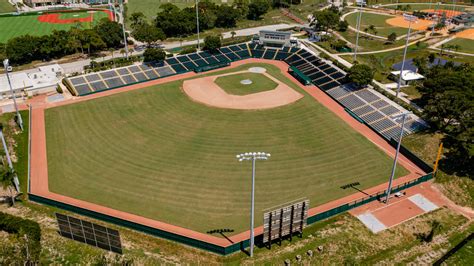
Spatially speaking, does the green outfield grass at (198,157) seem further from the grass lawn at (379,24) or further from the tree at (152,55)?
the grass lawn at (379,24)

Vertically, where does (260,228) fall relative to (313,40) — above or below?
below

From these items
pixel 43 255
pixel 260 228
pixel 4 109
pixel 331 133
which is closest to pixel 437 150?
pixel 331 133

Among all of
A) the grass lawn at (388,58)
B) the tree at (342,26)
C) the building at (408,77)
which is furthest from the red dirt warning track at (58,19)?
the building at (408,77)

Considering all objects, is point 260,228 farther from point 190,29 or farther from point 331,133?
point 190,29

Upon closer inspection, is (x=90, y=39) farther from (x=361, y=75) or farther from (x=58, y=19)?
(x=361, y=75)

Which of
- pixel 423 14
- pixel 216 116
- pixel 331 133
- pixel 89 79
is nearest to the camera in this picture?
pixel 331 133

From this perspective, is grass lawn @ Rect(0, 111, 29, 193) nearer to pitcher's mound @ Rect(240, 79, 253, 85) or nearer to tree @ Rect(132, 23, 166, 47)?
tree @ Rect(132, 23, 166, 47)

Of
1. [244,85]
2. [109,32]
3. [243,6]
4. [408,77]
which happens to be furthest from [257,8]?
[408,77]

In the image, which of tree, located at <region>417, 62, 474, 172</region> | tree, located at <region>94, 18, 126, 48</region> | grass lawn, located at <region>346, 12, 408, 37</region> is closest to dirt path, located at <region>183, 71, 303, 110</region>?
tree, located at <region>417, 62, 474, 172</region>
